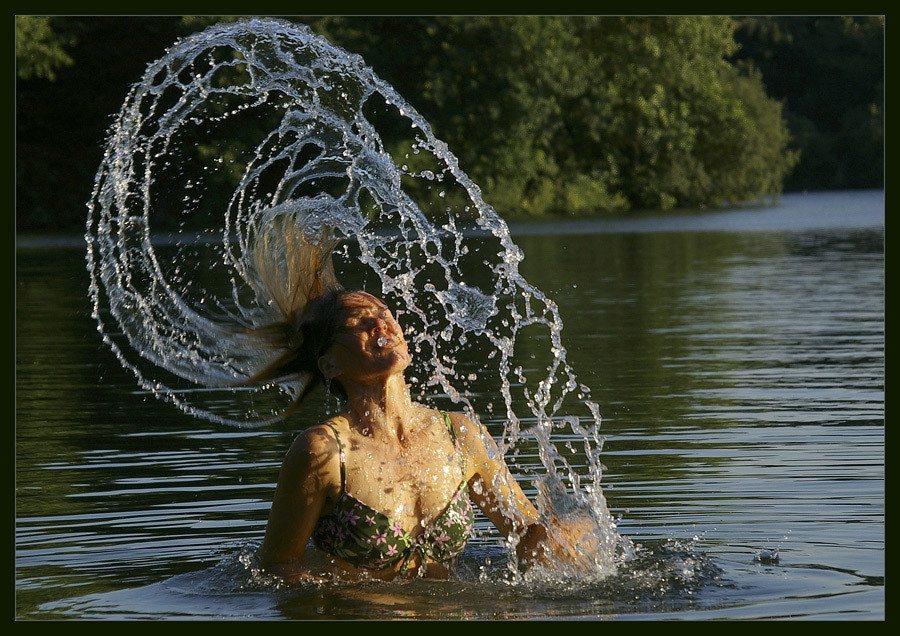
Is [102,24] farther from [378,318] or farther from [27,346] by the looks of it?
[378,318]

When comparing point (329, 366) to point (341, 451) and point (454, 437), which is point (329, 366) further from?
point (454, 437)

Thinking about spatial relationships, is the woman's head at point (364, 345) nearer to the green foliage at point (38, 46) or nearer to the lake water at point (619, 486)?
the lake water at point (619, 486)

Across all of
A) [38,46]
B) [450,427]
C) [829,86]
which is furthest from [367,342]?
[829,86]

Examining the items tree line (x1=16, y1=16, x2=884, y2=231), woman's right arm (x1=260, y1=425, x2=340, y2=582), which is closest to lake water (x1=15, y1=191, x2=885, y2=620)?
woman's right arm (x1=260, y1=425, x2=340, y2=582)

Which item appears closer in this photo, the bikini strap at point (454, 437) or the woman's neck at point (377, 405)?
the woman's neck at point (377, 405)

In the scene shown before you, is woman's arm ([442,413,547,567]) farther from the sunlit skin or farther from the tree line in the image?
the tree line

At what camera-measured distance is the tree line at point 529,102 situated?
4709 centimetres

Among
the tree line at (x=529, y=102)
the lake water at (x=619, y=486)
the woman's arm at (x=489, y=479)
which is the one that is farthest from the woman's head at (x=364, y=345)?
the tree line at (x=529, y=102)

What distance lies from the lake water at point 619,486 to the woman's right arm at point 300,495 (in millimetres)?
245

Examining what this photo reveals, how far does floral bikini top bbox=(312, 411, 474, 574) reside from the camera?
561 cm

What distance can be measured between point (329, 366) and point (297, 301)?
37 cm

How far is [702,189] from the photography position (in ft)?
194

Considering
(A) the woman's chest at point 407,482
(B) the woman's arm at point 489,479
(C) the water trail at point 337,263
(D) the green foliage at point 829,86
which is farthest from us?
(D) the green foliage at point 829,86

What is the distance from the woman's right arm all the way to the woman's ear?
229mm
